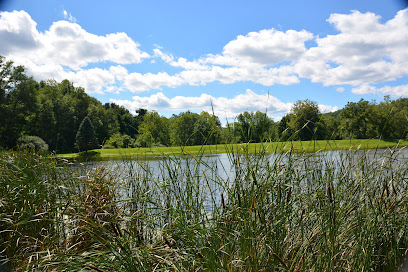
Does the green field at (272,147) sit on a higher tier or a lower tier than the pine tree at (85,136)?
lower

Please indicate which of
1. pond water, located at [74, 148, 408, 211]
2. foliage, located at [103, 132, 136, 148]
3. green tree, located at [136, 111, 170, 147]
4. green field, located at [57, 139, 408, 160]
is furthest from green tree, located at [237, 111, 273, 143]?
foliage, located at [103, 132, 136, 148]

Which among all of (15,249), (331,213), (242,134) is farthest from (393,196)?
(15,249)

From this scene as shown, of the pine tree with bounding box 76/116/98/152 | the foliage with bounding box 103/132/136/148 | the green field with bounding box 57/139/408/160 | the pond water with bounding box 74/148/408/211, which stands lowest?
the pond water with bounding box 74/148/408/211

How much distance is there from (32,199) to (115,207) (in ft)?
2.93

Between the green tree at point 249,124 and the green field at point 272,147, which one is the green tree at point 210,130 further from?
the green tree at point 249,124

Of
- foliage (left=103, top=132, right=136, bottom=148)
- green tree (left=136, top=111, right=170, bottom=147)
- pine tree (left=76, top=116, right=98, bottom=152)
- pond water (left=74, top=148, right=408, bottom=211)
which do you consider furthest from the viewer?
pine tree (left=76, top=116, right=98, bottom=152)

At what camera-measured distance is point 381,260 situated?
2344mm

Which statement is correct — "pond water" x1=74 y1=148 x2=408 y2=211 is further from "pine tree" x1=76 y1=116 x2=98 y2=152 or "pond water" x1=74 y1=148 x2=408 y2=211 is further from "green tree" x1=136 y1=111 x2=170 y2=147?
"pine tree" x1=76 y1=116 x2=98 y2=152

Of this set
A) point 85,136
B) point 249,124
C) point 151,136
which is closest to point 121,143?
point 151,136

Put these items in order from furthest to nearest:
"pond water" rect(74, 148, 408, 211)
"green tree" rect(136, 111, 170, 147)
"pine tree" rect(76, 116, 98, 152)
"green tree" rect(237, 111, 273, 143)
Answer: "pine tree" rect(76, 116, 98, 152), "green tree" rect(136, 111, 170, 147), "green tree" rect(237, 111, 273, 143), "pond water" rect(74, 148, 408, 211)

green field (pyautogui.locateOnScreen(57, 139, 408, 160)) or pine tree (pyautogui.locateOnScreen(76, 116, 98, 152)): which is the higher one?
pine tree (pyautogui.locateOnScreen(76, 116, 98, 152))

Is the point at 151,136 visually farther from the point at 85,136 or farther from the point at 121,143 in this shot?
the point at 85,136

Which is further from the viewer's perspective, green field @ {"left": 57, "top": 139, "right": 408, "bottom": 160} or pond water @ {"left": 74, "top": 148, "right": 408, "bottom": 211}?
green field @ {"left": 57, "top": 139, "right": 408, "bottom": 160}

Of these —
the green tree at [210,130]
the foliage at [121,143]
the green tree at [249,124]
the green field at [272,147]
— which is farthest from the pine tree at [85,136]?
the green tree at [249,124]
